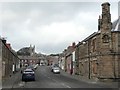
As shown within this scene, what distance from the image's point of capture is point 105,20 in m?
42.6

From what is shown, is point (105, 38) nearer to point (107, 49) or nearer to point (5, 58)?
point (107, 49)

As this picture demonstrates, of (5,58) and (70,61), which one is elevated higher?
(5,58)

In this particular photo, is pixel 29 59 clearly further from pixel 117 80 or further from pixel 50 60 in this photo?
pixel 117 80

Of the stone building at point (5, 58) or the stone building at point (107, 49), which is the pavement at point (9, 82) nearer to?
the stone building at point (5, 58)

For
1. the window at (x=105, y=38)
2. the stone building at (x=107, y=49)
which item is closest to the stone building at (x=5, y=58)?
the stone building at (x=107, y=49)

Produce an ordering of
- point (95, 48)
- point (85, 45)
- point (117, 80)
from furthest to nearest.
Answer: point (85, 45) → point (95, 48) → point (117, 80)

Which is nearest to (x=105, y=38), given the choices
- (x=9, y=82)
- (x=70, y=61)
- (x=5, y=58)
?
(x=9, y=82)

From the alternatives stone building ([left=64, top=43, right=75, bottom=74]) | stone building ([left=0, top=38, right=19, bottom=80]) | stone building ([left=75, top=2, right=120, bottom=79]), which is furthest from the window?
stone building ([left=64, top=43, right=75, bottom=74])


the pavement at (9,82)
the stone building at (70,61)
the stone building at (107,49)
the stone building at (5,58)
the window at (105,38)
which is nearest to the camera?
the pavement at (9,82)

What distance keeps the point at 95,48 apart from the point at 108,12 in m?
6.44

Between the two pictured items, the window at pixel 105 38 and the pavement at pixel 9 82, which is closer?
the pavement at pixel 9 82

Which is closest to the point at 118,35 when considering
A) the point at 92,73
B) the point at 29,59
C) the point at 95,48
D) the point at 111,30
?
the point at 111,30

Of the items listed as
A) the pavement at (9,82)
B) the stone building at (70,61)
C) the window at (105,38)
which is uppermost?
the window at (105,38)

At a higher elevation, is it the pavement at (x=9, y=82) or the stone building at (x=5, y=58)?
the stone building at (x=5, y=58)
